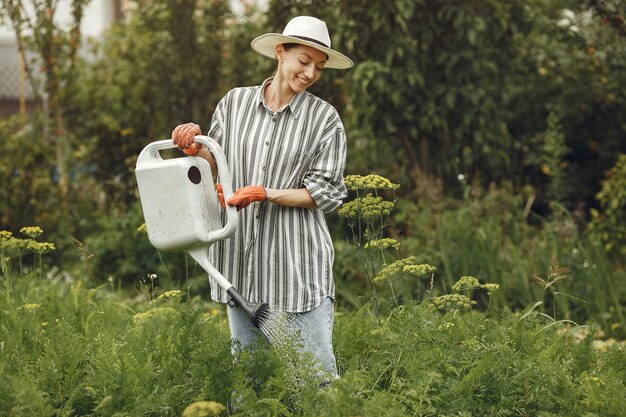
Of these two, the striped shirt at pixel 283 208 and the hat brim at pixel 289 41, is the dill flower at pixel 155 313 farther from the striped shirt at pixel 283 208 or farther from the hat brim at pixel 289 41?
the hat brim at pixel 289 41

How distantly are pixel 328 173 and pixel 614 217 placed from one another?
3.08 metres

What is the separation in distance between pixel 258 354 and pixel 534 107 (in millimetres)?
5198

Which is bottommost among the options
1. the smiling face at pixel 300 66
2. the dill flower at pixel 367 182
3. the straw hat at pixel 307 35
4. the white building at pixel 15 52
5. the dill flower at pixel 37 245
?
the white building at pixel 15 52

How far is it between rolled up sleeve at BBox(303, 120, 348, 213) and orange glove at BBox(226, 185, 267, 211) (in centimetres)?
18

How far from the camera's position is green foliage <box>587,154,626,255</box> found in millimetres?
6016

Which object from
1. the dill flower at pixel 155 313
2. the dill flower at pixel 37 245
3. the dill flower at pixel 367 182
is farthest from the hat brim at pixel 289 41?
the dill flower at pixel 37 245

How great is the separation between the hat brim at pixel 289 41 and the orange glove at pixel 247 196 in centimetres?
51

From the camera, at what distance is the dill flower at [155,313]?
13.0ft

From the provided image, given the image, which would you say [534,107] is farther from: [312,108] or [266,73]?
[312,108]

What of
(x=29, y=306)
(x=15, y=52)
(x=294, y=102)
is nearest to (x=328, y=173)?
(x=294, y=102)

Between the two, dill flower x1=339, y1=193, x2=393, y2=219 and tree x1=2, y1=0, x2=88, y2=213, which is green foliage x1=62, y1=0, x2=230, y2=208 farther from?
dill flower x1=339, y1=193, x2=393, y2=219

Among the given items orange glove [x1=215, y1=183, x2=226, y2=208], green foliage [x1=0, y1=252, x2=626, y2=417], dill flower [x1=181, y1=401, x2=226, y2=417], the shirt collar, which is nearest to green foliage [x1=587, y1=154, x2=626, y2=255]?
green foliage [x1=0, y1=252, x2=626, y2=417]

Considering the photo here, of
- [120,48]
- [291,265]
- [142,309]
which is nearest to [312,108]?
[291,265]

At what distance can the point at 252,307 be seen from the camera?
11.2 feet
